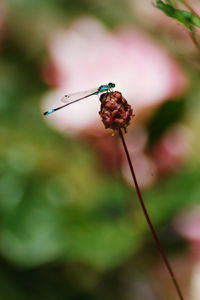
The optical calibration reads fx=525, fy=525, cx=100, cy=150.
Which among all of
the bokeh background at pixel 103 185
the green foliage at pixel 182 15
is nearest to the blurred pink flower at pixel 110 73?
the bokeh background at pixel 103 185

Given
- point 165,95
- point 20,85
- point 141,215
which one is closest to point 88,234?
point 141,215

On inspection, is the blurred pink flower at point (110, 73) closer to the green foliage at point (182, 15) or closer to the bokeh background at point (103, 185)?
the bokeh background at point (103, 185)

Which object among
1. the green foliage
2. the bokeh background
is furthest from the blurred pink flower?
the green foliage

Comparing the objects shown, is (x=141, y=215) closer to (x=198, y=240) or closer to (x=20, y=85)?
(x=198, y=240)

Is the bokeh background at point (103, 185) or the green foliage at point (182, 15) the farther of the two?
the bokeh background at point (103, 185)

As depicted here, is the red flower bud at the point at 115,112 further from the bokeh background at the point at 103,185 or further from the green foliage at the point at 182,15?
the bokeh background at the point at 103,185

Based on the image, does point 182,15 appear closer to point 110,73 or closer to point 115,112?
point 115,112

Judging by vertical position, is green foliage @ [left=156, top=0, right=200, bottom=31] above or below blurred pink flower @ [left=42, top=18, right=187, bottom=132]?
below

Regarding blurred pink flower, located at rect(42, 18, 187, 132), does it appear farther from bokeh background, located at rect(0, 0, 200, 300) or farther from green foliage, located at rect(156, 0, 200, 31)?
green foliage, located at rect(156, 0, 200, 31)

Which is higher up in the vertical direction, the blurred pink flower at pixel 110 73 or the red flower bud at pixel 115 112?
the blurred pink flower at pixel 110 73
